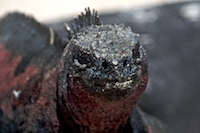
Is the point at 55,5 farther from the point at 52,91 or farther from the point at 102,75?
the point at 102,75

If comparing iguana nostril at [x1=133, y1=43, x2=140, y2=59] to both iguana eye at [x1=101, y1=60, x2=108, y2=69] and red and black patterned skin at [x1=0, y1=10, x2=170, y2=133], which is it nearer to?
red and black patterned skin at [x1=0, y1=10, x2=170, y2=133]

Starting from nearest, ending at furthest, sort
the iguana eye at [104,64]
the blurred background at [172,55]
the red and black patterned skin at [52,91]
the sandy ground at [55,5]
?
the iguana eye at [104,64] < the red and black patterned skin at [52,91] < the blurred background at [172,55] < the sandy ground at [55,5]

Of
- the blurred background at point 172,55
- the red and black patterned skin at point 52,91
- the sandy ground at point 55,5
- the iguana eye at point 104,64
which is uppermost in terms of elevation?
the iguana eye at point 104,64

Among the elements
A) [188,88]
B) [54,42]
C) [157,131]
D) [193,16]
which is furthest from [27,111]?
[193,16]

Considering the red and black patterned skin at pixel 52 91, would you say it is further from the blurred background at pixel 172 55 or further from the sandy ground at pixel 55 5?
the sandy ground at pixel 55 5

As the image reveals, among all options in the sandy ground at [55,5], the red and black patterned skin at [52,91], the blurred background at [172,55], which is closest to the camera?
the red and black patterned skin at [52,91]

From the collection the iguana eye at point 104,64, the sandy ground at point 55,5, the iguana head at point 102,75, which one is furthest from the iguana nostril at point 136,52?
the sandy ground at point 55,5

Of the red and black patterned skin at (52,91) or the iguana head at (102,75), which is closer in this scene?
the iguana head at (102,75)

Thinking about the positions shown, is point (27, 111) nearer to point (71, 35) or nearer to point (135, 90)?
point (71, 35)
